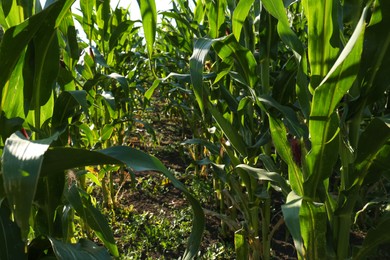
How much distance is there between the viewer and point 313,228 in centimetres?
136

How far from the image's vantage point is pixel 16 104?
1.22 m

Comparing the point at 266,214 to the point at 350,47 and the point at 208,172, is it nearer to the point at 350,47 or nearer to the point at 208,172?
the point at 350,47

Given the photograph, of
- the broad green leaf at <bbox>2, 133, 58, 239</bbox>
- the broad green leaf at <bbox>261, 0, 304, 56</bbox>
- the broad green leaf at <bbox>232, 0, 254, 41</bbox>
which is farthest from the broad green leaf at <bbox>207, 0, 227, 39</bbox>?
the broad green leaf at <bbox>2, 133, 58, 239</bbox>

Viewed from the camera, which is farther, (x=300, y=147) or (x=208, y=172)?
(x=208, y=172)

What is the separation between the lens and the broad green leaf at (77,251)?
1.05 metres

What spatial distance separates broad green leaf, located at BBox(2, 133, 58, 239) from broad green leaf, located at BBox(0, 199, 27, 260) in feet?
1.17

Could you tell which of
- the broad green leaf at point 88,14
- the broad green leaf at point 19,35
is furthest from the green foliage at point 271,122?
the broad green leaf at point 88,14

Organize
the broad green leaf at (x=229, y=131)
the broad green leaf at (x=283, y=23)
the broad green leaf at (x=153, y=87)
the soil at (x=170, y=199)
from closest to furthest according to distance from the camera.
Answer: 1. the broad green leaf at (x=283, y=23)
2. the broad green leaf at (x=229, y=131)
3. the broad green leaf at (x=153, y=87)
4. the soil at (x=170, y=199)

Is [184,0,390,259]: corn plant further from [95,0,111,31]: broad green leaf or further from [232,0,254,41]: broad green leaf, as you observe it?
[95,0,111,31]: broad green leaf

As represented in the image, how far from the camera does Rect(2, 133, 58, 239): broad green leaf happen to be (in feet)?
2.37

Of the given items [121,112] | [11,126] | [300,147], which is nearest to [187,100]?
[121,112]

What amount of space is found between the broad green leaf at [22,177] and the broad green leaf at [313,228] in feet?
2.50

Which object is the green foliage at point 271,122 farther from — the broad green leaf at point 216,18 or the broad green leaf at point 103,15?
the broad green leaf at point 103,15

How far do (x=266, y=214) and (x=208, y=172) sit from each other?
164cm
